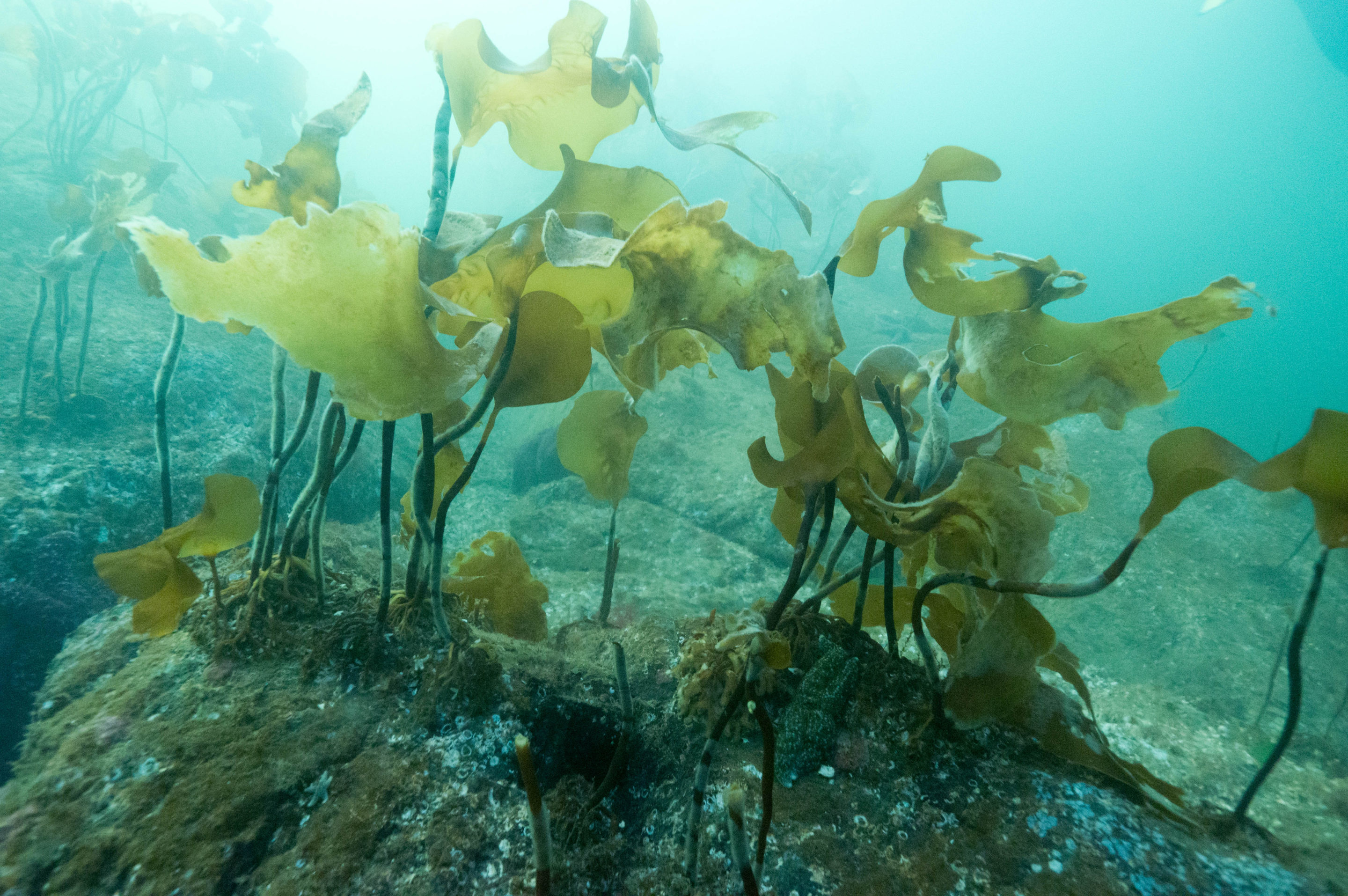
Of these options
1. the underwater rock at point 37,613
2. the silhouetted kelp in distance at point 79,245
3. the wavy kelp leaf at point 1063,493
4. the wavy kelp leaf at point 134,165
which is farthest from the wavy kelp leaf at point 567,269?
the wavy kelp leaf at point 134,165

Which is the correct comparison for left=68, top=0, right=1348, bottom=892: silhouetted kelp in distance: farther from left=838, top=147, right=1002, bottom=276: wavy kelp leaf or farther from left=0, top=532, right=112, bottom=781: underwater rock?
left=0, top=532, right=112, bottom=781: underwater rock

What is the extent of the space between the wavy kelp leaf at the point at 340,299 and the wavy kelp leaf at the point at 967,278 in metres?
0.89

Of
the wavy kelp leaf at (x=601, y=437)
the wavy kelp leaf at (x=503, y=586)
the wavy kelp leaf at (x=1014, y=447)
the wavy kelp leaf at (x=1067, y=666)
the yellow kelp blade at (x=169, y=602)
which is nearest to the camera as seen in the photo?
the yellow kelp blade at (x=169, y=602)

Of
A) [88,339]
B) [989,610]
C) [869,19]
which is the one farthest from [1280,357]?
[869,19]

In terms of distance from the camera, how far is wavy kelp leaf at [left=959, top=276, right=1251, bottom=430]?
0.99 m

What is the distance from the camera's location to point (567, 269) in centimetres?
91

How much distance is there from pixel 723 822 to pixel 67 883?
1.07 metres

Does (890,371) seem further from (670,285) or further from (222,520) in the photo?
→ (222,520)

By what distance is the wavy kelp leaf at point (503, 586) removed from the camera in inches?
62.0

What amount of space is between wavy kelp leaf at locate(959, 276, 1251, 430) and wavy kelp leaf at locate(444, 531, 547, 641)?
1360mm

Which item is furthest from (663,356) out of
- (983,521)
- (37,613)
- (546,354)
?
(37,613)

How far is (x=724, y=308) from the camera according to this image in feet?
2.74

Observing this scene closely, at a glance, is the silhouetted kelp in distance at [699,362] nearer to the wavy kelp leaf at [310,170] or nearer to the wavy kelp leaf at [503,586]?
the wavy kelp leaf at [310,170]

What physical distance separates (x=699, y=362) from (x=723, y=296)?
28cm
